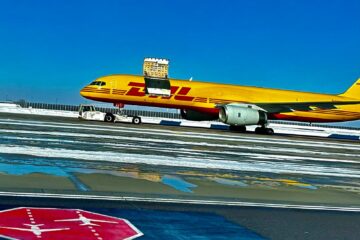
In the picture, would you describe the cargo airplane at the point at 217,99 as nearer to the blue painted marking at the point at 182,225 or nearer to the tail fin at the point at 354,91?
the tail fin at the point at 354,91

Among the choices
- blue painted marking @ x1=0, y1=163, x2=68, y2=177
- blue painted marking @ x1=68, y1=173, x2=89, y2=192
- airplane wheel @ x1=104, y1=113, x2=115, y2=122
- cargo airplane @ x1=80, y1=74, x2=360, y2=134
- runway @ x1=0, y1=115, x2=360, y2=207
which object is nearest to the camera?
blue painted marking @ x1=68, y1=173, x2=89, y2=192

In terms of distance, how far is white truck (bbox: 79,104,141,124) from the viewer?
38.4 meters

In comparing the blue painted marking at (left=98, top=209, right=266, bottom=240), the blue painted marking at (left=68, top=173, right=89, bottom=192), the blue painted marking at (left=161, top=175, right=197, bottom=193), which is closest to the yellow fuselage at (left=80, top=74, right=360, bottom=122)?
the blue painted marking at (left=161, top=175, right=197, bottom=193)

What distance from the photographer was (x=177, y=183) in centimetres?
958

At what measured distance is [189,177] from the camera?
10531mm

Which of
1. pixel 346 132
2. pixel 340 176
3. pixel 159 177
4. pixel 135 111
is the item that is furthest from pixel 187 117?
pixel 159 177

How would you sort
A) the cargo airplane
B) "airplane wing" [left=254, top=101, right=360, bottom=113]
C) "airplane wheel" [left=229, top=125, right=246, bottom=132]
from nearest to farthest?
the cargo airplane, "airplane wing" [left=254, top=101, right=360, bottom=113], "airplane wheel" [left=229, top=125, right=246, bottom=132]

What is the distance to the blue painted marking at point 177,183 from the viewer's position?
29.5 feet

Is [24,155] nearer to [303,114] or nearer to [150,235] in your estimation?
[150,235]

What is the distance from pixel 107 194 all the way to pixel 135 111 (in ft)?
138

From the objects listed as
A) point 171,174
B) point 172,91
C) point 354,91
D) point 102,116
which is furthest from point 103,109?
point 171,174

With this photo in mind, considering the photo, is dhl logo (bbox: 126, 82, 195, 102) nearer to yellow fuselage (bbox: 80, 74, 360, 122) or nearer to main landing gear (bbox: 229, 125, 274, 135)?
yellow fuselage (bbox: 80, 74, 360, 122)

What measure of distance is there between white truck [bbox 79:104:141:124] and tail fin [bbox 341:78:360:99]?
19085mm

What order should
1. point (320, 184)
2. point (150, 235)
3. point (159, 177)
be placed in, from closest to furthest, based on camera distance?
point (150, 235)
point (159, 177)
point (320, 184)
